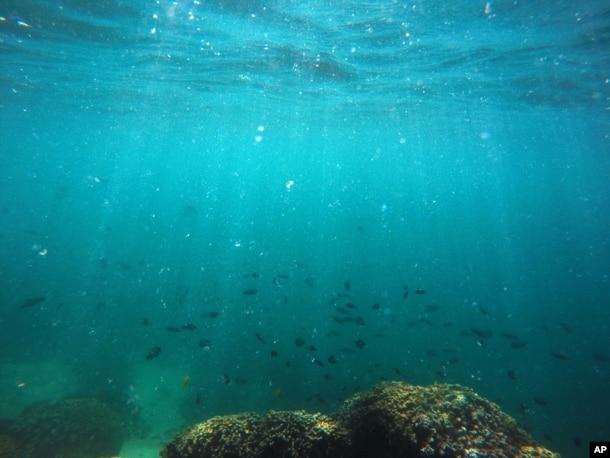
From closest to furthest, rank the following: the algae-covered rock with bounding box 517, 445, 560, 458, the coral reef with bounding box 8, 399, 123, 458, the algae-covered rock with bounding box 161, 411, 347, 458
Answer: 1. the algae-covered rock with bounding box 517, 445, 560, 458
2. the algae-covered rock with bounding box 161, 411, 347, 458
3. the coral reef with bounding box 8, 399, 123, 458

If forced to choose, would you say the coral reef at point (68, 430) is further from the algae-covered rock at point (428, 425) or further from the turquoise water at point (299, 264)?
the algae-covered rock at point (428, 425)

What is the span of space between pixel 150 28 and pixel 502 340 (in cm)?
2575

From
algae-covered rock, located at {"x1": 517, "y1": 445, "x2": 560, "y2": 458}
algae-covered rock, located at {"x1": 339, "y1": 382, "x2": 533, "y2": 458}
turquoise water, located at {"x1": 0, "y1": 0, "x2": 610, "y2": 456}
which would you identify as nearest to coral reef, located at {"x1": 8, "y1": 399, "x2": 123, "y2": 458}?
turquoise water, located at {"x1": 0, "y1": 0, "x2": 610, "y2": 456}

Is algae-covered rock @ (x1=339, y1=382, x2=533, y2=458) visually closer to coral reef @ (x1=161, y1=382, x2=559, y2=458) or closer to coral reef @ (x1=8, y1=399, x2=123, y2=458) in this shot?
coral reef @ (x1=161, y1=382, x2=559, y2=458)

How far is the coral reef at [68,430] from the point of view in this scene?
33.9 feet

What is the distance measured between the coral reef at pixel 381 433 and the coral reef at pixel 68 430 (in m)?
6.81

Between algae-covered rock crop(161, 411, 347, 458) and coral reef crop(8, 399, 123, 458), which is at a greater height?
algae-covered rock crop(161, 411, 347, 458)

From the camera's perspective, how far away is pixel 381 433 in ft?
19.4

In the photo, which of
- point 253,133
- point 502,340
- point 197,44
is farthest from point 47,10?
point 253,133

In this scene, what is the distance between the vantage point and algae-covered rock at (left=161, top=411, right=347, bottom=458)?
19.0ft

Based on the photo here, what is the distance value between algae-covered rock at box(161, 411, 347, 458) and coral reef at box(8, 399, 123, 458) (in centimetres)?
685

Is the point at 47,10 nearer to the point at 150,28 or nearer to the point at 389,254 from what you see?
the point at 150,28

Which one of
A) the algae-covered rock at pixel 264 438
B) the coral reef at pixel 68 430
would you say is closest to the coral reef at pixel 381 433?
the algae-covered rock at pixel 264 438

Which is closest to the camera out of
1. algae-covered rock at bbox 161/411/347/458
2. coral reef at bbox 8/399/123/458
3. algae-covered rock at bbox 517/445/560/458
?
algae-covered rock at bbox 517/445/560/458
